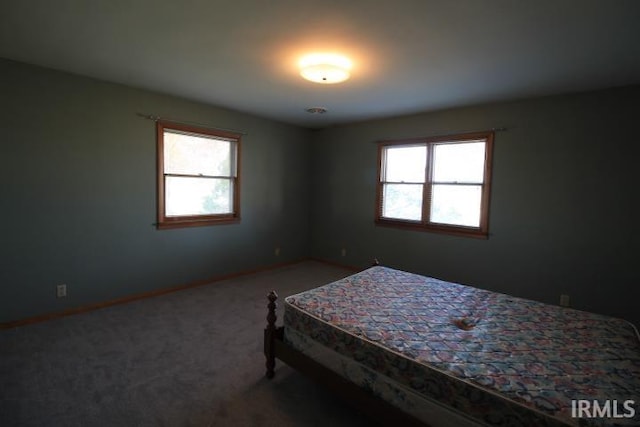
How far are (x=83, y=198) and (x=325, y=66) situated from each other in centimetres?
282

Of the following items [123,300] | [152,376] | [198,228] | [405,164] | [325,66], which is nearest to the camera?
[152,376]

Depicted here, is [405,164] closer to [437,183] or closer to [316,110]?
[437,183]

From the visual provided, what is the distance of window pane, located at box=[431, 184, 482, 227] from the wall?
3.05m

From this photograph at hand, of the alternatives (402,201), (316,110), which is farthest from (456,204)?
(316,110)

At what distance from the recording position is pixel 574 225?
3197 mm

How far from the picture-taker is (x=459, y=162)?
13.1 ft

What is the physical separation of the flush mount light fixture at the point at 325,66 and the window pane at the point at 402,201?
226cm

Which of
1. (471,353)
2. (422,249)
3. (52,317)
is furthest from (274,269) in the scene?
(471,353)

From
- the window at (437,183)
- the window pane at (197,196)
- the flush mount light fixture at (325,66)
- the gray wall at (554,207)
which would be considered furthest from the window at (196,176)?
the gray wall at (554,207)

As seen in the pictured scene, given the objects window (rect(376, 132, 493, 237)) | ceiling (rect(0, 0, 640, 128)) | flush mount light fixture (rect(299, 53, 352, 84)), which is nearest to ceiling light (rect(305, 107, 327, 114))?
ceiling (rect(0, 0, 640, 128))

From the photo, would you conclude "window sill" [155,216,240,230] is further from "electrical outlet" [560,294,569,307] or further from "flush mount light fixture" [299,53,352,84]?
"electrical outlet" [560,294,569,307]

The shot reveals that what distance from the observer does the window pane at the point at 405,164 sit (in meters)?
4.34

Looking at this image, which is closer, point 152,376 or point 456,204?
point 152,376

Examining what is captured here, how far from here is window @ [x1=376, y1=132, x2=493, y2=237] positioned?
3811mm
